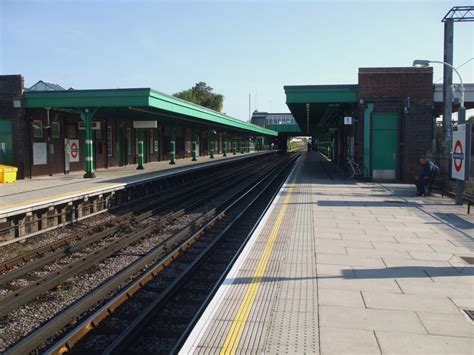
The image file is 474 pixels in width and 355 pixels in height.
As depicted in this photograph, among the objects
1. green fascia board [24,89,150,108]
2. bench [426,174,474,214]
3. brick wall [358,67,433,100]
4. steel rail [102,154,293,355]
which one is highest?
brick wall [358,67,433,100]

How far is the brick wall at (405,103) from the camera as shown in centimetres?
2130

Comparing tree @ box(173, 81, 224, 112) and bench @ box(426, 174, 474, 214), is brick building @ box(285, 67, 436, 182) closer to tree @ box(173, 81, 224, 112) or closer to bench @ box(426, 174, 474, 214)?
bench @ box(426, 174, 474, 214)

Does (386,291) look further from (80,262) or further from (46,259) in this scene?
(46,259)

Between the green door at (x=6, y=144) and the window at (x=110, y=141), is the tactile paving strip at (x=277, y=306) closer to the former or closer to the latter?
the green door at (x=6, y=144)

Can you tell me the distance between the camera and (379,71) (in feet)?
71.1

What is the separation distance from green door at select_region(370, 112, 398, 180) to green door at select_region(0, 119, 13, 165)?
15549mm

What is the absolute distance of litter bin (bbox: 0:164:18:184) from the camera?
19203 mm

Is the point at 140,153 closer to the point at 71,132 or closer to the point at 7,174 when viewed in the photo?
the point at 71,132

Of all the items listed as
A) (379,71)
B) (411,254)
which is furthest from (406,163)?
(411,254)

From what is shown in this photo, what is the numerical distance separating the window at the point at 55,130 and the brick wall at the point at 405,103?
14090 mm

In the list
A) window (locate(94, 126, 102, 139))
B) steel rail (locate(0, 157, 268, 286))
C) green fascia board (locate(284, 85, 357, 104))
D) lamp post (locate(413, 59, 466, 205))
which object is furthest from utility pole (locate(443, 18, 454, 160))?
window (locate(94, 126, 102, 139))

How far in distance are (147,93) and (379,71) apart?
1003cm

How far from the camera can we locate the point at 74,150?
2522 centimetres

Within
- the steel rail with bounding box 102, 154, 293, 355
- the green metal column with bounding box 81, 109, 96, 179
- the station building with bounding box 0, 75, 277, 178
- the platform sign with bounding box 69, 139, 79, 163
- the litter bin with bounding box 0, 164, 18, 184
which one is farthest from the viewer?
the platform sign with bounding box 69, 139, 79, 163
